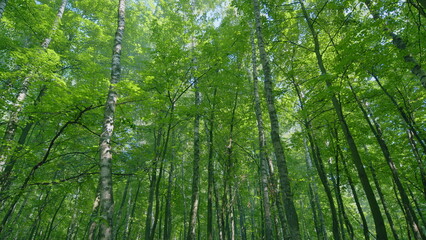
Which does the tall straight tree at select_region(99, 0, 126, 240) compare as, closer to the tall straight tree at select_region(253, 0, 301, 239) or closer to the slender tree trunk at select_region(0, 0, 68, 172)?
the slender tree trunk at select_region(0, 0, 68, 172)

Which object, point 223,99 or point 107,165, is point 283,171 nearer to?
point 107,165

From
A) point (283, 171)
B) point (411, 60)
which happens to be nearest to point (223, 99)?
point (283, 171)

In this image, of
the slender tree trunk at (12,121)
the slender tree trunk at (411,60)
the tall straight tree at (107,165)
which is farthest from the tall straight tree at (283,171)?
the slender tree trunk at (12,121)

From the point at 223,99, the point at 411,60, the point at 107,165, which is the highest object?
the point at 223,99

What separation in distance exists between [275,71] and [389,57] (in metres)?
5.39

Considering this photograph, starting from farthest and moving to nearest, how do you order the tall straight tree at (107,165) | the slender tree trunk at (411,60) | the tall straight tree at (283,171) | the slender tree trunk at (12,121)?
the slender tree trunk at (411,60) → the slender tree trunk at (12,121) → the tall straight tree at (283,171) → the tall straight tree at (107,165)

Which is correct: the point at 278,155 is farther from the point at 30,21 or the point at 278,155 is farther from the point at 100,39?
the point at 100,39

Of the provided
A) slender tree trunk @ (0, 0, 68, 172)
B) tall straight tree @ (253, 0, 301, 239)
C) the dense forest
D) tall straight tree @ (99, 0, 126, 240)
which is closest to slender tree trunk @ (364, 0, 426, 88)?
the dense forest

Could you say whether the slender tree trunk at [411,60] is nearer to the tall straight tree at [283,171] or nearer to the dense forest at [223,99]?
the dense forest at [223,99]

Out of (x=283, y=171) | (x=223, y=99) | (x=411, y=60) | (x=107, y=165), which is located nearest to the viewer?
(x=107, y=165)

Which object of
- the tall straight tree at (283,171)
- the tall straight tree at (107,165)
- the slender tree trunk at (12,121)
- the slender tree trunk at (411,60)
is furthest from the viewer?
the slender tree trunk at (411,60)

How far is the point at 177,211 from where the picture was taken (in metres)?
18.6

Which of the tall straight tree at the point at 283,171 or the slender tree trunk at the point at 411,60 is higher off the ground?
the slender tree trunk at the point at 411,60

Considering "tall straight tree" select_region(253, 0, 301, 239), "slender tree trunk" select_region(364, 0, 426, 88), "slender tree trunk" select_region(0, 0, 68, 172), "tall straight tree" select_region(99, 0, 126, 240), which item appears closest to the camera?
"tall straight tree" select_region(99, 0, 126, 240)
